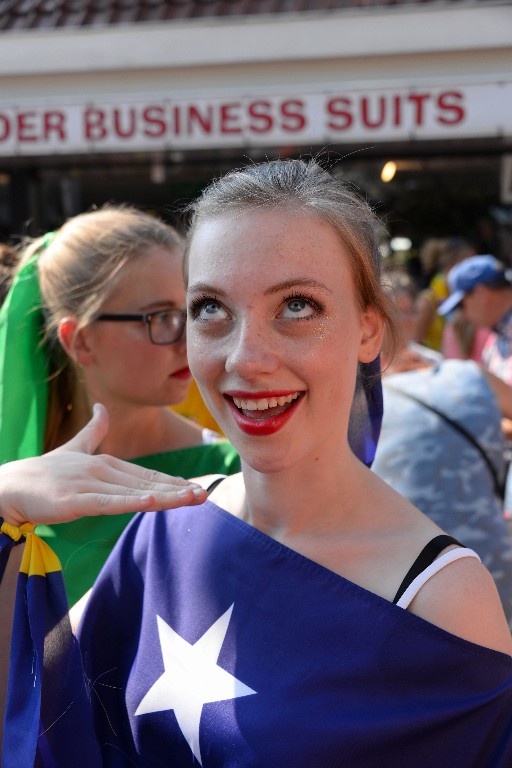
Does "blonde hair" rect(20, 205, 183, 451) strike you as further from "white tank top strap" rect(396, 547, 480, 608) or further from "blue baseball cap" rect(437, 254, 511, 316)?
"blue baseball cap" rect(437, 254, 511, 316)

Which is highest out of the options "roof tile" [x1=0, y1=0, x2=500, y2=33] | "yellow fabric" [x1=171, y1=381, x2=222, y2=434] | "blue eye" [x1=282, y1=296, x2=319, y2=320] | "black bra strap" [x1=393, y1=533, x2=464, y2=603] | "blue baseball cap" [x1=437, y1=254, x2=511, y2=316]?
"roof tile" [x1=0, y1=0, x2=500, y2=33]

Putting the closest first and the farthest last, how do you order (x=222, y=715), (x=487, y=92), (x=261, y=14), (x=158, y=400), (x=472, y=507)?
(x=222, y=715), (x=158, y=400), (x=472, y=507), (x=487, y=92), (x=261, y=14)

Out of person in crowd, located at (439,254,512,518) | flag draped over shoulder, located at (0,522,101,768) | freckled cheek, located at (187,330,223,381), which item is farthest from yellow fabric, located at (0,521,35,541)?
person in crowd, located at (439,254,512,518)

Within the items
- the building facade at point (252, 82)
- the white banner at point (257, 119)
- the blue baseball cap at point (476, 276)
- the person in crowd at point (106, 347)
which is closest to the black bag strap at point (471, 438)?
the person in crowd at point (106, 347)

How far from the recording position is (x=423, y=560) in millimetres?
1125

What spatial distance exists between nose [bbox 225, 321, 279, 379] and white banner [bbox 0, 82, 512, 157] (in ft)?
15.0

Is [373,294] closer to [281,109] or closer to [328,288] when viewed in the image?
[328,288]

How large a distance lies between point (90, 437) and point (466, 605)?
607mm

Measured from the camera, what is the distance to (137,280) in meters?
1.99

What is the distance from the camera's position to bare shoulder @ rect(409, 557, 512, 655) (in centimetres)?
108

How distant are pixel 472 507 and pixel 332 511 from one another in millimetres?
1098

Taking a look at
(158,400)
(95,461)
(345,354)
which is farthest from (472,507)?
(95,461)

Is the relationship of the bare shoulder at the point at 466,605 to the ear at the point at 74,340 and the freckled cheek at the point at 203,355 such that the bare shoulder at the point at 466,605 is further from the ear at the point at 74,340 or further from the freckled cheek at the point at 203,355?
the ear at the point at 74,340

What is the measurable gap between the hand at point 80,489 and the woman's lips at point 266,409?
0.12m
